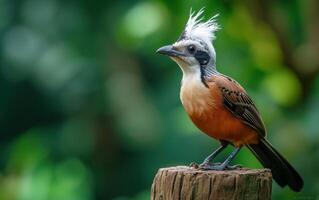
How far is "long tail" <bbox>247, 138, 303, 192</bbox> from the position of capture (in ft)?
18.2

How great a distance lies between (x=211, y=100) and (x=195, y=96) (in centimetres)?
11

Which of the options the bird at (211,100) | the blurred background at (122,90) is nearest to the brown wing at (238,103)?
the bird at (211,100)

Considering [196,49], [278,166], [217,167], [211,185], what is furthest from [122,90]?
[211,185]

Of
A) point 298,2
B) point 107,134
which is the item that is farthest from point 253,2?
point 107,134

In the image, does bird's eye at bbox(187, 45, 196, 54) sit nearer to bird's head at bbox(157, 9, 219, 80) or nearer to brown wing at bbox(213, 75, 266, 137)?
bird's head at bbox(157, 9, 219, 80)

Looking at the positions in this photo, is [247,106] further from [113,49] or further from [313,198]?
[113,49]

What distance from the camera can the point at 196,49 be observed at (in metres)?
5.33

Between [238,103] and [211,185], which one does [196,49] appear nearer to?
[238,103]

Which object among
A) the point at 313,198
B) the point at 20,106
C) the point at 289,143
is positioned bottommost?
the point at 313,198

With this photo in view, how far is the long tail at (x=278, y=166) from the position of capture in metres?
5.54

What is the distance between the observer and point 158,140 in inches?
427

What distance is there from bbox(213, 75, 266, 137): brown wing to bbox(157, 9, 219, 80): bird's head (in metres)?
0.11

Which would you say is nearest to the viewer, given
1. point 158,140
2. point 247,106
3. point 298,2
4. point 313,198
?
point 247,106

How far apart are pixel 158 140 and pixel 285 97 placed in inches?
120
